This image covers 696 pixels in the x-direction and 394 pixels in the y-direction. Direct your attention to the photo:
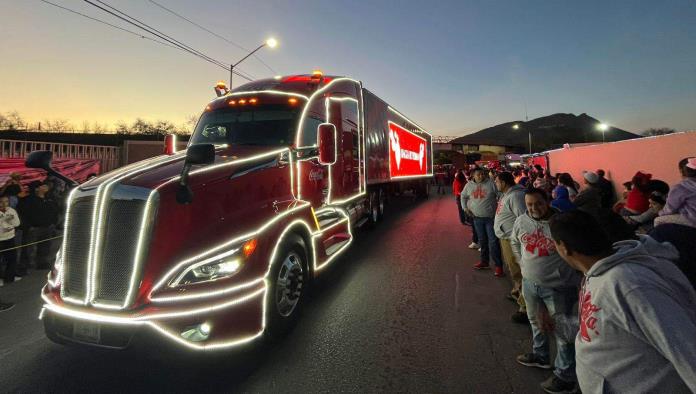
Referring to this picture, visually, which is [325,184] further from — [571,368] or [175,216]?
[571,368]

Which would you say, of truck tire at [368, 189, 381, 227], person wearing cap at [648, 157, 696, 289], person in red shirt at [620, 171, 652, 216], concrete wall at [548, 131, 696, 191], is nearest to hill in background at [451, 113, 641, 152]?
concrete wall at [548, 131, 696, 191]

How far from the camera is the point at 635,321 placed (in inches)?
54.6

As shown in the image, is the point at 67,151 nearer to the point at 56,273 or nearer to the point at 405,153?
the point at 405,153

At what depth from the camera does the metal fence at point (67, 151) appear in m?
12.4

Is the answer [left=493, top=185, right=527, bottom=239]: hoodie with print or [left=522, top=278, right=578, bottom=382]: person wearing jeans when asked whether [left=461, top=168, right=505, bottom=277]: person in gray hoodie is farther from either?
[left=522, top=278, right=578, bottom=382]: person wearing jeans

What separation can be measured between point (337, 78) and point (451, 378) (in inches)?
201

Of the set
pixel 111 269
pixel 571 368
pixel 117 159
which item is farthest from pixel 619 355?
pixel 117 159

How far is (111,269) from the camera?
2902 mm

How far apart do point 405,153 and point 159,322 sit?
12242mm

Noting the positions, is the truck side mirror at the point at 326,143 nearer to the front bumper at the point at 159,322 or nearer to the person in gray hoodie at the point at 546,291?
the front bumper at the point at 159,322

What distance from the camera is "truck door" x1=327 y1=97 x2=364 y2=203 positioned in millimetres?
5980

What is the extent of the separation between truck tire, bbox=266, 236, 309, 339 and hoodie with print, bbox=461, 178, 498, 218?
343 cm

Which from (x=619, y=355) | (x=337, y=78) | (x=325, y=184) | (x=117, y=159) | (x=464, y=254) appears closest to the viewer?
(x=619, y=355)

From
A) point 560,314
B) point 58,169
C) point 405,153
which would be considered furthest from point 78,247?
point 58,169
